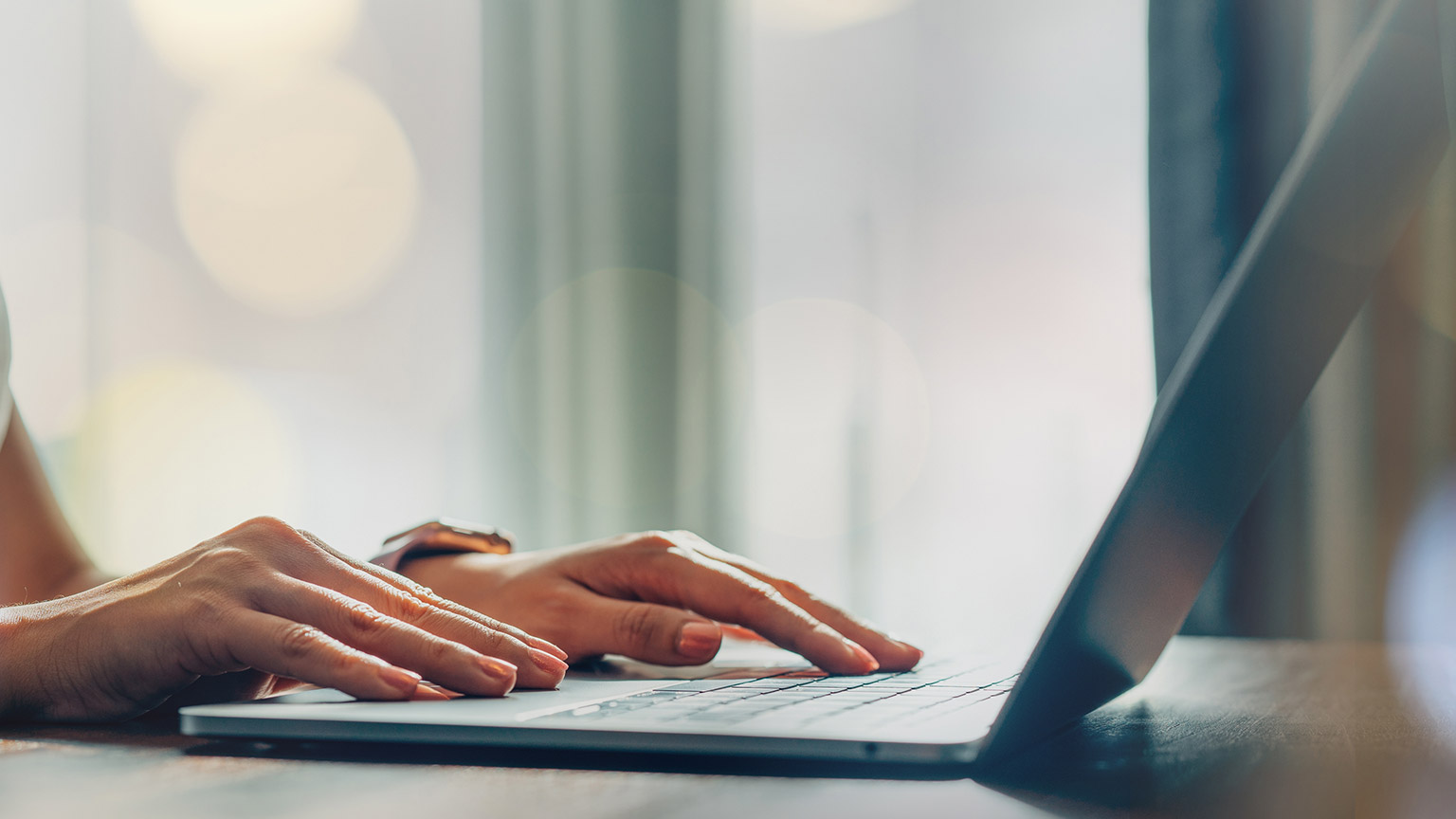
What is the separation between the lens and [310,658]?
0.41 metres

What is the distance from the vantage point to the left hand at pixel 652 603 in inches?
23.2

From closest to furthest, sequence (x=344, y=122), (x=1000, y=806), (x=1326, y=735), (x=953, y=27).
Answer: (x=1000, y=806)
(x=1326, y=735)
(x=953, y=27)
(x=344, y=122)

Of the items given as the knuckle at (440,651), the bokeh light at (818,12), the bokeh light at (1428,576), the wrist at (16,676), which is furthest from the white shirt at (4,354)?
the bokeh light at (818,12)

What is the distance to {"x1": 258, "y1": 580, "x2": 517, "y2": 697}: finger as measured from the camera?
0.42 m

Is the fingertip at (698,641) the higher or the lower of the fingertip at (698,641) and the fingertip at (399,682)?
the lower

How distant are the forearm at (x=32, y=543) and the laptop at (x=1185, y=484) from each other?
0.58 m

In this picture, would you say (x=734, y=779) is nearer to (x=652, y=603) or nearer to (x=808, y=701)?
(x=808, y=701)

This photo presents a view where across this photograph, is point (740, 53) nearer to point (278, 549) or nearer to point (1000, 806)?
point (278, 549)

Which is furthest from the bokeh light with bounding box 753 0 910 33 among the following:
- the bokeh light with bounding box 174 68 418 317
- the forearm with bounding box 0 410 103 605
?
the forearm with bounding box 0 410 103 605

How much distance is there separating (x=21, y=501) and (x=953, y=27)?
1842 millimetres

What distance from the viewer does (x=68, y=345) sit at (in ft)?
8.04

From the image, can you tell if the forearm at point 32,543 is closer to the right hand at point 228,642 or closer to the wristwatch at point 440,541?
the wristwatch at point 440,541

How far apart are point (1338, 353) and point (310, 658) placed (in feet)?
5.08

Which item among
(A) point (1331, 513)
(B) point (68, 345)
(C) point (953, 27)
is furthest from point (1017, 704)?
(B) point (68, 345)
